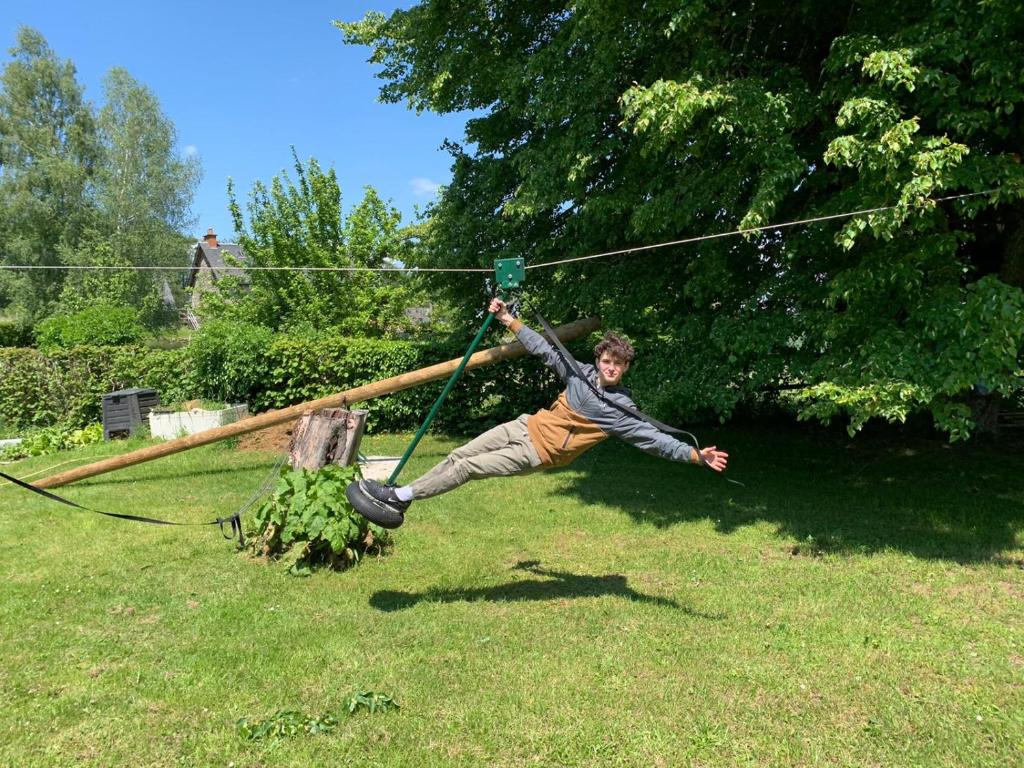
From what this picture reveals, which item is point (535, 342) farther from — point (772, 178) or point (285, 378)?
point (285, 378)

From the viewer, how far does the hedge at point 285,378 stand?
14.2 metres

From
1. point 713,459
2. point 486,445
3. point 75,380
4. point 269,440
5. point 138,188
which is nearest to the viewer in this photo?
point 713,459

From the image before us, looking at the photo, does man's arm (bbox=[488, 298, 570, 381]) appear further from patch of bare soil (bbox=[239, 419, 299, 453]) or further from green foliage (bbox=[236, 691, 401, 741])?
patch of bare soil (bbox=[239, 419, 299, 453])

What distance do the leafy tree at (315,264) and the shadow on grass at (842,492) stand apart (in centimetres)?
1064

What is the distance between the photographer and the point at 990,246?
8711 millimetres

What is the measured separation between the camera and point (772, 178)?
21.5 feet

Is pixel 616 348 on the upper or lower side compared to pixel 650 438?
upper

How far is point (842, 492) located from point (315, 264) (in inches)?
636

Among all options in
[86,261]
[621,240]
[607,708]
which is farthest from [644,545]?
[86,261]

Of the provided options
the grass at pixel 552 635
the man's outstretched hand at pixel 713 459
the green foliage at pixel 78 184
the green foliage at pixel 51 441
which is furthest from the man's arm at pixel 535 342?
the green foliage at pixel 78 184

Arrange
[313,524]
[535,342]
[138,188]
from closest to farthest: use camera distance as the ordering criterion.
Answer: [535,342] < [313,524] < [138,188]

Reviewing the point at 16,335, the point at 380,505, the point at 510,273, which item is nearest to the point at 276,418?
the point at 380,505

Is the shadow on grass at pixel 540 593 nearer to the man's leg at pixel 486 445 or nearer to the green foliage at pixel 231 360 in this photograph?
the man's leg at pixel 486 445

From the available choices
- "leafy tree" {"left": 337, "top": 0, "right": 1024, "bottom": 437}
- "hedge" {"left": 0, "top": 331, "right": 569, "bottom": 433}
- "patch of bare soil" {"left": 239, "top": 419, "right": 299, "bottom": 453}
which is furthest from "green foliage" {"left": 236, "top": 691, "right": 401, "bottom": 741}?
"hedge" {"left": 0, "top": 331, "right": 569, "bottom": 433}
